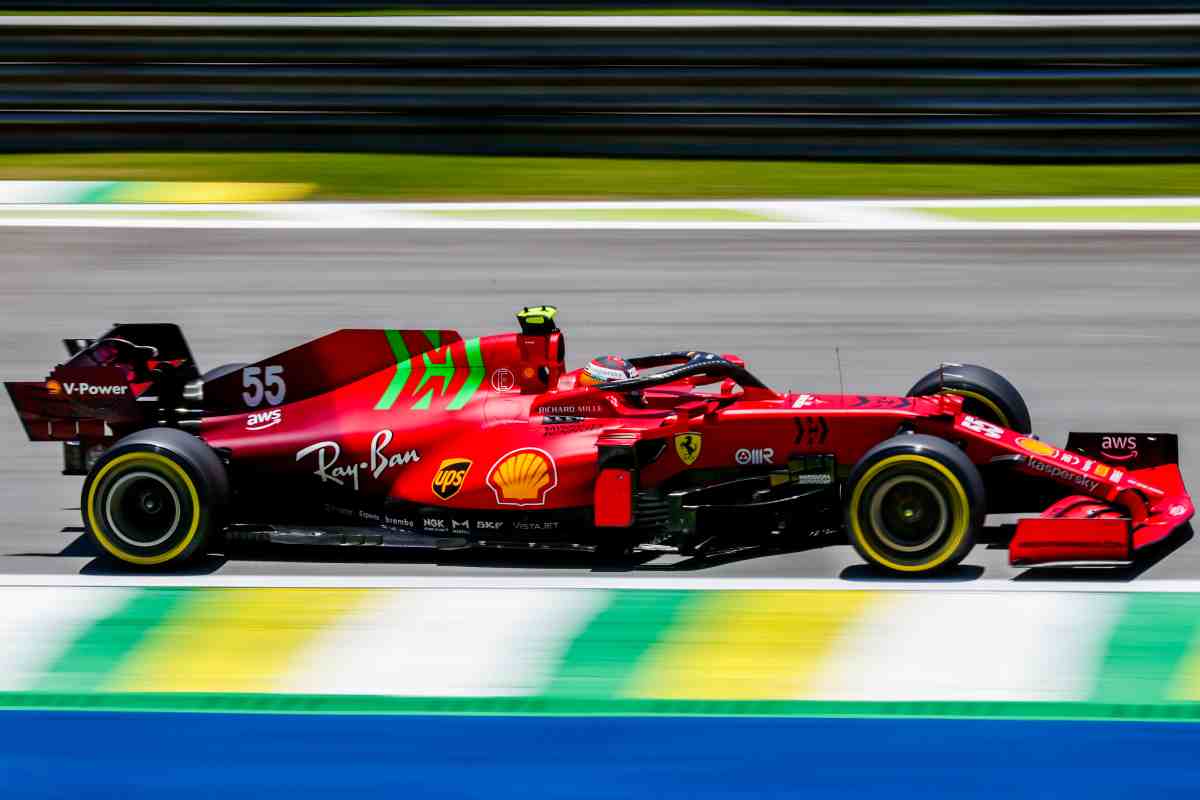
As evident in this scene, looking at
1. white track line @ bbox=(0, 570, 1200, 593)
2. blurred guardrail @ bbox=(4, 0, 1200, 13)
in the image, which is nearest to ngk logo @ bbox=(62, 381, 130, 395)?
white track line @ bbox=(0, 570, 1200, 593)

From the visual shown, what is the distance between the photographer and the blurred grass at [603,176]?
14.3 meters

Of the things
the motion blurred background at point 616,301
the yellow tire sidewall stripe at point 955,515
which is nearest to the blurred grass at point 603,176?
the motion blurred background at point 616,301

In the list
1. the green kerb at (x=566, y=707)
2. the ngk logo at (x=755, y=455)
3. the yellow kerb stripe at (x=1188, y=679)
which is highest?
the ngk logo at (x=755, y=455)

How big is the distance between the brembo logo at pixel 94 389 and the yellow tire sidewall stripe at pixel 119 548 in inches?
20.1

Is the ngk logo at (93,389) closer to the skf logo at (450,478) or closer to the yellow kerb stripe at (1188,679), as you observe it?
the skf logo at (450,478)

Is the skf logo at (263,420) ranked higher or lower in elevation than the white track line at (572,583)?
higher

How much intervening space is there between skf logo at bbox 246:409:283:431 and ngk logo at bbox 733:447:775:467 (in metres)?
1.91

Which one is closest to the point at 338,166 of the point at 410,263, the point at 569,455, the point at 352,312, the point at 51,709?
the point at 410,263

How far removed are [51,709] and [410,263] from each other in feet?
23.3

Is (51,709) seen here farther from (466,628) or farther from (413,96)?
(413,96)

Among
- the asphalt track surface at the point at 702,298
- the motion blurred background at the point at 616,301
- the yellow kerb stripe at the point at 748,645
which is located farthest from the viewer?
the asphalt track surface at the point at 702,298

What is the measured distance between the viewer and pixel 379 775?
547 centimetres

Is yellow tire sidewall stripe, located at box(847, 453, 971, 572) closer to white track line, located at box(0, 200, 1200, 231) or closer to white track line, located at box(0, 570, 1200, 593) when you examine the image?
white track line, located at box(0, 570, 1200, 593)

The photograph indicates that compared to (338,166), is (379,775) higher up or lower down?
lower down
